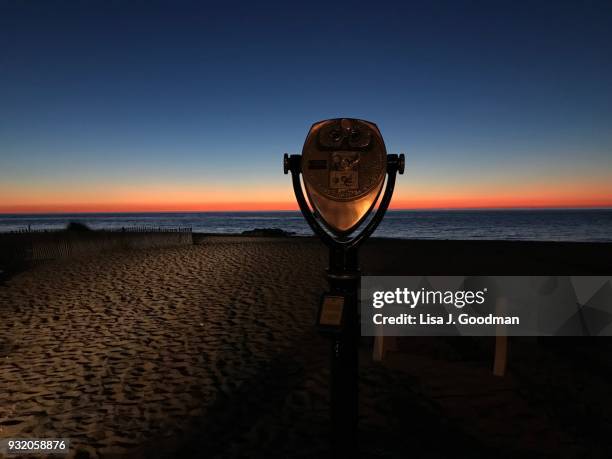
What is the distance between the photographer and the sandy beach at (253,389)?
3.37 metres

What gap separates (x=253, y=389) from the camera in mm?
4375

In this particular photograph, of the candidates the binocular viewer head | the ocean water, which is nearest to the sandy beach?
the binocular viewer head

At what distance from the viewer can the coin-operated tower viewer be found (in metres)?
2.18

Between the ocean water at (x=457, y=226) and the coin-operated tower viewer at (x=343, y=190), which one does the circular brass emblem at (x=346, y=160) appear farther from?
the ocean water at (x=457, y=226)

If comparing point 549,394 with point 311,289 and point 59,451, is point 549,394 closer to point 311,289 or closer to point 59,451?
point 59,451

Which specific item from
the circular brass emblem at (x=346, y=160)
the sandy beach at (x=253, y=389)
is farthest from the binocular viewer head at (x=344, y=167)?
the sandy beach at (x=253, y=389)

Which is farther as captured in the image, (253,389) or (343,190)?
(253,389)

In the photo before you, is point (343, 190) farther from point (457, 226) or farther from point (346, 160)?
point (457, 226)

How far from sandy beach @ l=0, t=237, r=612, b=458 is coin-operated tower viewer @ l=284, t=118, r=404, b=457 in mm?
1753

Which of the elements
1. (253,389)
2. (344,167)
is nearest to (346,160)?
(344,167)

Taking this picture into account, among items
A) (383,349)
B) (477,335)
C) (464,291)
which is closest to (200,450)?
(383,349)

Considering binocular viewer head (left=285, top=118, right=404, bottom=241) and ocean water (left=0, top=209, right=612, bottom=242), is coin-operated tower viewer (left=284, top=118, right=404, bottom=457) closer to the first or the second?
binocular viewer head (left=285, top=118, right=404, bottom=241)

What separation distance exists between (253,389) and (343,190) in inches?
123

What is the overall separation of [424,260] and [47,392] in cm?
1417
